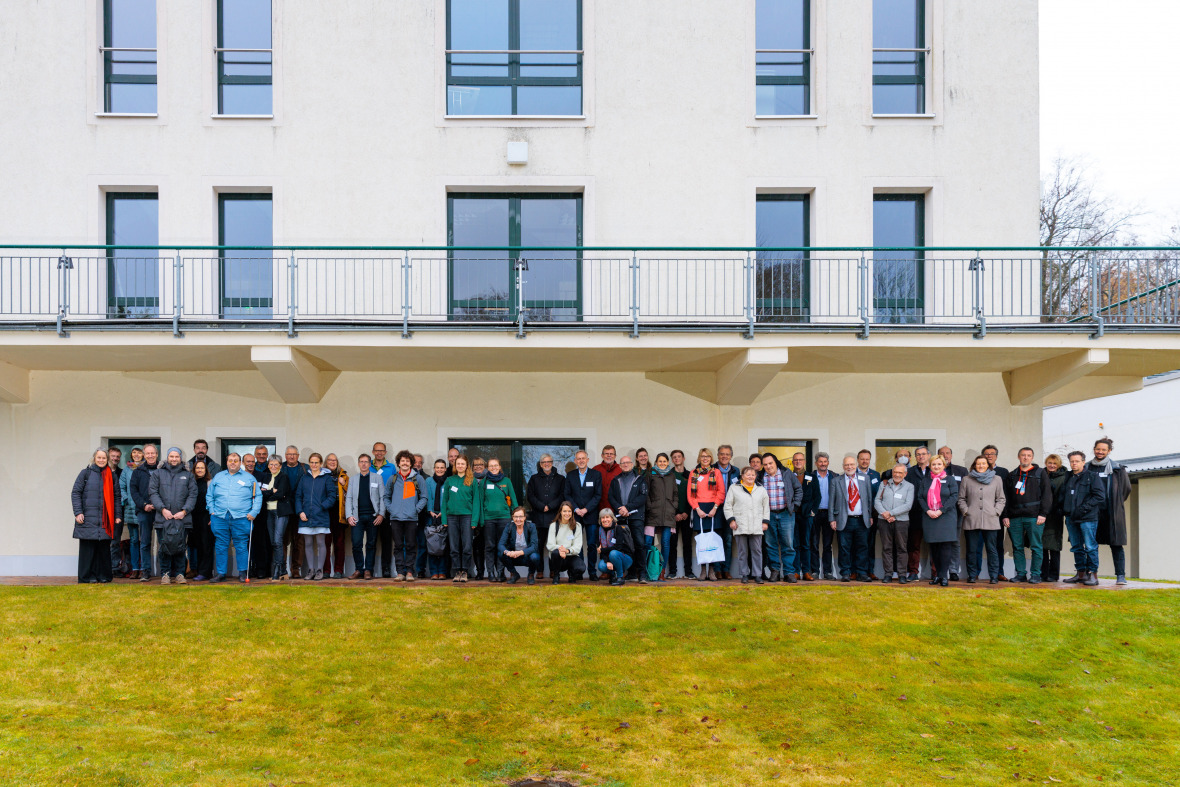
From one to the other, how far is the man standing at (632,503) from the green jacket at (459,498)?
177 cm

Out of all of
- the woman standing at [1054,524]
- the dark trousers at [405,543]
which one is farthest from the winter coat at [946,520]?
the dark trousers at [405,543]

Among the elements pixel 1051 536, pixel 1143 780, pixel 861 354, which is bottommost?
pixel 1143 780

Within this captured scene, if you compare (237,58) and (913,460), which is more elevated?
(237,58)

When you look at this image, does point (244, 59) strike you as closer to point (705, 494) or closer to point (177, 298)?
point (177, 298)

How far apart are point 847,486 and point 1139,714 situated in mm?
4824

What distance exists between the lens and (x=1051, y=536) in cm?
1220

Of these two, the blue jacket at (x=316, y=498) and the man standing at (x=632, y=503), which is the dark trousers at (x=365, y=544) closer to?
the blue jacket at (x=316, y=498)

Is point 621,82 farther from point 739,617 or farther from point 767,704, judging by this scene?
point 767,704

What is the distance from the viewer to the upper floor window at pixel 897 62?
13.9 m

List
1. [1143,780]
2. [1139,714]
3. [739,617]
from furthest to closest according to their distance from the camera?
[739,617] → [1139,714] → [1143,780]

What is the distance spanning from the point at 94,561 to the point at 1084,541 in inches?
508

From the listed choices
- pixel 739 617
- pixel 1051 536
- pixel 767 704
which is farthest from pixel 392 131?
pixel 1051 536

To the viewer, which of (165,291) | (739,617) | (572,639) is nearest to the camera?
(572,639)

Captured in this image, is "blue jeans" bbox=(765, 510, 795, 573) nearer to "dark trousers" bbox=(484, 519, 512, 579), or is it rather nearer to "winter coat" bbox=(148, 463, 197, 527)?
"dark trousers" bbox=(484, 519, 512, 579)
